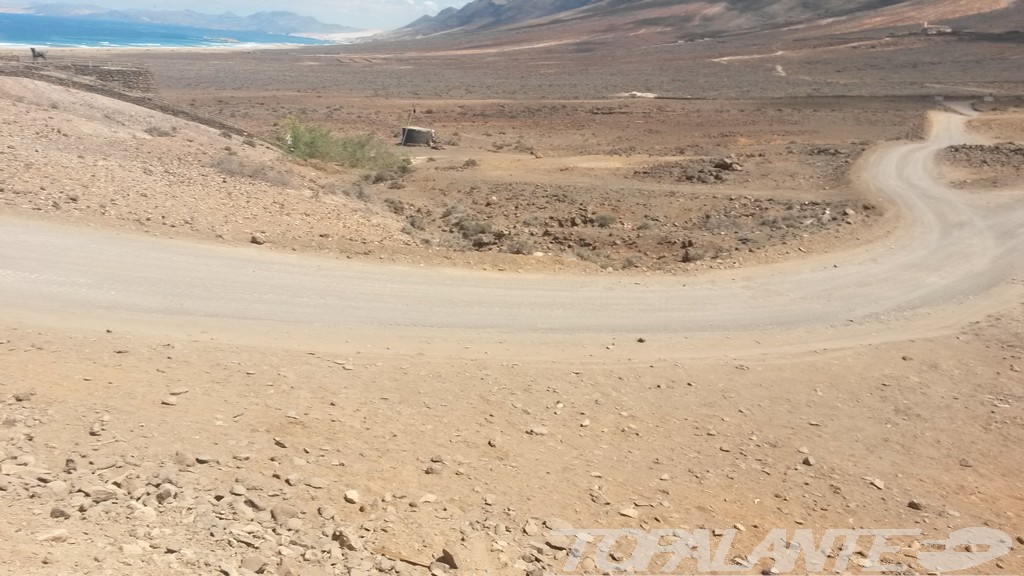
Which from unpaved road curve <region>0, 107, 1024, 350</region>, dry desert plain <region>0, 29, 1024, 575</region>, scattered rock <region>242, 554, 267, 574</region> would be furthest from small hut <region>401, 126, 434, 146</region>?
scattered rock <region>242, 554, 267, 574</region>

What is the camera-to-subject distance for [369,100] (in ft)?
181

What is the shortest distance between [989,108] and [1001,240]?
32.0 meters

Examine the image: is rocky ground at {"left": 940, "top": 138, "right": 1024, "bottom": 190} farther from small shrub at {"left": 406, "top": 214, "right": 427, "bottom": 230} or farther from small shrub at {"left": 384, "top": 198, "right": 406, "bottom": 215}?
small shrub at {"left": 384, "top": 198, "right": 406, "bottom": 215}

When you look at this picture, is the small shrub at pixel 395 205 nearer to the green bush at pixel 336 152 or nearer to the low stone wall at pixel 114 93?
the green bush at pixel 336 152

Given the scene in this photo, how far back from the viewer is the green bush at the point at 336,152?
2425cm

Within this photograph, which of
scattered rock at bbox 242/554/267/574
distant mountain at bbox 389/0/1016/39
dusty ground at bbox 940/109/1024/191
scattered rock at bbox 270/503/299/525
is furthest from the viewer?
distant mountain at bbox 389/0/1016/39

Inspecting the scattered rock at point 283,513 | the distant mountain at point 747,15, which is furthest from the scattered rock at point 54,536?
the distant mountain at point 747,15

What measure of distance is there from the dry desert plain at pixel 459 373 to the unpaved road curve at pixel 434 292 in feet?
0.20

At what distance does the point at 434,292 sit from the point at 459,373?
91.4 inches

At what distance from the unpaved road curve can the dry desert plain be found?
61 millimetres

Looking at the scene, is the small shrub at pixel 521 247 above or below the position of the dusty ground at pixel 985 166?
below

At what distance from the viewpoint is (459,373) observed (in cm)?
756

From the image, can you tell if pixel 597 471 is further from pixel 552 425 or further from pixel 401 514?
pixel 401 514

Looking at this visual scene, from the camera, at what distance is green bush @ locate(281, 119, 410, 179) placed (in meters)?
24.2
